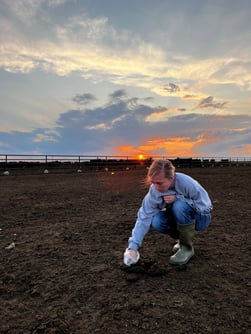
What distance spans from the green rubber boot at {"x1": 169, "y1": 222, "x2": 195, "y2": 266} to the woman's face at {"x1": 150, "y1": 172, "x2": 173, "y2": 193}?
1.73ft

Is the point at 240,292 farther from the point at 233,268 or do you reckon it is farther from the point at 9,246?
the point at 9,246

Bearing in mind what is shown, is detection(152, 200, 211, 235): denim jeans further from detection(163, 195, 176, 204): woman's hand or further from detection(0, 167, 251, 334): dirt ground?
detection(0, 167, 251, 334): dirt ground

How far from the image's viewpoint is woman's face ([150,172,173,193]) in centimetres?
267

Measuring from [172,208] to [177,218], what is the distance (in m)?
0.11

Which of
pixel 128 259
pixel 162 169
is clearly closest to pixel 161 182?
pixel 162 169

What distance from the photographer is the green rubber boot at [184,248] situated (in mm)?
3029

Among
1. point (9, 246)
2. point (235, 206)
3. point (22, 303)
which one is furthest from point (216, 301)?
point (235, 206)

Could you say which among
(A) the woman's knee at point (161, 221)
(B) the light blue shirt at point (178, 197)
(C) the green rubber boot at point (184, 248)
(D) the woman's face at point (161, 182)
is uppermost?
(D) the woman's face at point (161, 182)

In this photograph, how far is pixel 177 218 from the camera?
9.80ft

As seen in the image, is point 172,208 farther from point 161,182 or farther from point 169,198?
point 161,182

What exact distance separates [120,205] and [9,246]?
3396mm

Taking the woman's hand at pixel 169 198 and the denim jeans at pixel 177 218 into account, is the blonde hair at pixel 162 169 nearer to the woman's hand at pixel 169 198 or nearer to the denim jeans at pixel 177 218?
the woman's hand at pixel 169 198

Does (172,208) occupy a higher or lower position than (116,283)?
higher

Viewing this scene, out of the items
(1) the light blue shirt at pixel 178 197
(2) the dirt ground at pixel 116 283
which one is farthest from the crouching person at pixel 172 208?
(2) the dirt ground at pixel 116 283
